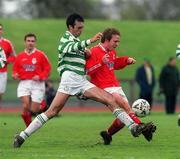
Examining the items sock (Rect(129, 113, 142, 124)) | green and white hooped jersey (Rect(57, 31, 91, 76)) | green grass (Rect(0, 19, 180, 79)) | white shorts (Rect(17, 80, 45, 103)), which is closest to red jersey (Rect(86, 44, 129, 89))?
green and white hooped jersey (Rect(57, 31, 91, 76))

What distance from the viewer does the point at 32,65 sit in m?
21.1

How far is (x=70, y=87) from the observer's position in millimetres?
14969

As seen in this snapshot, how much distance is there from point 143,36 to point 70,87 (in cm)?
4375

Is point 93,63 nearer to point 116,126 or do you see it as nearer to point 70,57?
point 70,57

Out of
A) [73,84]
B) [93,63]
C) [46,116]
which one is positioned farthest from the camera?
[93,63]

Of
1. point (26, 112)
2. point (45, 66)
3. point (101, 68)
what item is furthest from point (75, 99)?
point (101, 68)

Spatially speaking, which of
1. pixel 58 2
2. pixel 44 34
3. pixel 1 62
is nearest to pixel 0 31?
pixel 1 62

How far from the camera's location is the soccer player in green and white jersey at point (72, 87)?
14.9m

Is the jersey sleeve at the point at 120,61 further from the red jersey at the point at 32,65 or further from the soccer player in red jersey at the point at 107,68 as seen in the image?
the red jersey at the point at 32,65

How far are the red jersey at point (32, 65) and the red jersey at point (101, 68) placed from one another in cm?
520

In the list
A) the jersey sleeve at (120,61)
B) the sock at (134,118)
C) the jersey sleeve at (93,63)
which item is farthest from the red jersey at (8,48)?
the sock at (134,118)

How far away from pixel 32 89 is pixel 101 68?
5.11 metres

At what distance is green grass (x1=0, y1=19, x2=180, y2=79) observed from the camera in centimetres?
5475

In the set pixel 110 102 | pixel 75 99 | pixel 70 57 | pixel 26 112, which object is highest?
pixel 70 57
